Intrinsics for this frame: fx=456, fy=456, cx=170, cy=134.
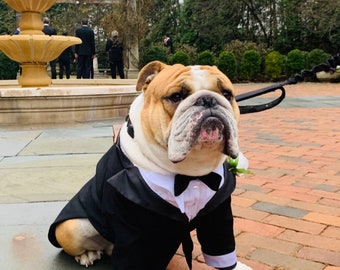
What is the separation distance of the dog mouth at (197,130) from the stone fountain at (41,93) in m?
5.98

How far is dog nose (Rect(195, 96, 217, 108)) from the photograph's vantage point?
5.76 ft

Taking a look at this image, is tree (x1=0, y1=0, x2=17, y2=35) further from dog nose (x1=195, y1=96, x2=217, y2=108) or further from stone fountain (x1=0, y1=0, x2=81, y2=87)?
dog nose (x1=195, y1=96, x2=217, y2=108)

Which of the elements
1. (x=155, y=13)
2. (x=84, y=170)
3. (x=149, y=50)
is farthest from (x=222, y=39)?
(x=84, y=170)

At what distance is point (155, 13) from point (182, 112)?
103 ft

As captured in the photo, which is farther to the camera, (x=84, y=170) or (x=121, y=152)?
(x=84, y=170)

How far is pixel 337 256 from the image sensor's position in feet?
8.22

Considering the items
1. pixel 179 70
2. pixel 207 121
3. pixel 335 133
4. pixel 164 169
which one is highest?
pixel 179 70

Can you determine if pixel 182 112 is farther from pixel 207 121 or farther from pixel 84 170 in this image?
pixel 84 170

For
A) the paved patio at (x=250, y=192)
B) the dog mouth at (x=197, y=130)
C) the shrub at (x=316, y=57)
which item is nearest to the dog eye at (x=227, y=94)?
the dog mouth at (x=197, y=130)

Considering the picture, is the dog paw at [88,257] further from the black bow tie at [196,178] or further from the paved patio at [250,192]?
the black bow tie at [196,178]

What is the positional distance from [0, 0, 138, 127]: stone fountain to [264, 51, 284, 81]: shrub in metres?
12.7

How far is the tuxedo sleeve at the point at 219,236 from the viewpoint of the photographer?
2061 mm

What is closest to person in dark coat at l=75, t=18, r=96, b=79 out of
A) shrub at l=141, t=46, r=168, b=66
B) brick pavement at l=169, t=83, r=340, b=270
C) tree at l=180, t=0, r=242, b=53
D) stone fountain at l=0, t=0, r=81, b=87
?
stone fountain at l=0, t=0, r=81, b=87

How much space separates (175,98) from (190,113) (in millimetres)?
127
